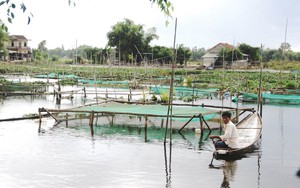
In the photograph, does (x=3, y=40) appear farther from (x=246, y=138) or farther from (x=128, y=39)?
(x=246, y=138)

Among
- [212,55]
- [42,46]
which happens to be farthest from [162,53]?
[42,46]

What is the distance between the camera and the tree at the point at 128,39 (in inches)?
2530

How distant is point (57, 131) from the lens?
14102mm

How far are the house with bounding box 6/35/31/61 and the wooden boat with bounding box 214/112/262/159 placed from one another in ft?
220

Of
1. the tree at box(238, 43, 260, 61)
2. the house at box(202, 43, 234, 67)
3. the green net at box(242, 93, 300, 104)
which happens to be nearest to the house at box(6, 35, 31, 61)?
the house at box(202, 43, 234, 67)

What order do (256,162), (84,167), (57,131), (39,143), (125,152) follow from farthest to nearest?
1. (57,131)
2. (39,143)
3. (125,152)
4. (256,162)
5. (84,167)

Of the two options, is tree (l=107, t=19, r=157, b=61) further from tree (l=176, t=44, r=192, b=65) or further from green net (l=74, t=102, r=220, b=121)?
green net (l=74, t=102, r=220, b=121)

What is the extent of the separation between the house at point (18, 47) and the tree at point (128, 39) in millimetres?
19965

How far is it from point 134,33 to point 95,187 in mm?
57769

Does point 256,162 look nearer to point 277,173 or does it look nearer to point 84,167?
point 277,173

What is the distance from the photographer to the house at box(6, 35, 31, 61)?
76188 millimetres

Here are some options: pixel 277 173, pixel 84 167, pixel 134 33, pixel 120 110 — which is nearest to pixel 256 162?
pixel 277 173

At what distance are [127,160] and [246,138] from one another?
138 inches

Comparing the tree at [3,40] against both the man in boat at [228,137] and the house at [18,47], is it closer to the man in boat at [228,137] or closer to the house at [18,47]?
the house at [18,47]
